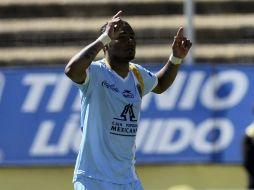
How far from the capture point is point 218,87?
423 inches

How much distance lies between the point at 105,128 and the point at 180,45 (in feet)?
3.06

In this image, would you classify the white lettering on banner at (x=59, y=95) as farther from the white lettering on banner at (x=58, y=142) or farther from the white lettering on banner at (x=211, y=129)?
the white lettering on banner at (x=211, y=129)

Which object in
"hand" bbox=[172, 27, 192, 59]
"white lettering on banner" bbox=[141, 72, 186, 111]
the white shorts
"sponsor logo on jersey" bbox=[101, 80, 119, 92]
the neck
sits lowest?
"white lettering on banner" bbox=[141, 72, 186, 111]

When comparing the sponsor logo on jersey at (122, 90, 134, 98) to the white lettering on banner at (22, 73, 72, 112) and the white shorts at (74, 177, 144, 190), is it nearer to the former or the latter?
the white shorts at (74, 177, 144, 190)

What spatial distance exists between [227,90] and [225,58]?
277 centimetres

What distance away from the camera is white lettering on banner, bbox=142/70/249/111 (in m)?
10.7

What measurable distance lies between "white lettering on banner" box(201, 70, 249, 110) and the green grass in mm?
772

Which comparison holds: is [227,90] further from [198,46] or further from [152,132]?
[198,46]

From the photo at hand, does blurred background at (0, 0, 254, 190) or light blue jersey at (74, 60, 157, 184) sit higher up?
light blue jersey at (74, 60, 157, 184)

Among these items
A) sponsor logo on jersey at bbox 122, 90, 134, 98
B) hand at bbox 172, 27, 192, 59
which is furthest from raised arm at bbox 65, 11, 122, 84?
hand at bbox 172, 27, 192, 59

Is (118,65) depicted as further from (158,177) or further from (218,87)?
(158,177)

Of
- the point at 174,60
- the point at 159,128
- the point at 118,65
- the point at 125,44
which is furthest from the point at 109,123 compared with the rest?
the point at 159,128

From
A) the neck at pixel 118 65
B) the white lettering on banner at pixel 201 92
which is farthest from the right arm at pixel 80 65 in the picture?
the white lettering on banner at pixel 201 92

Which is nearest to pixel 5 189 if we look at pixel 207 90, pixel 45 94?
pixel 45 94
